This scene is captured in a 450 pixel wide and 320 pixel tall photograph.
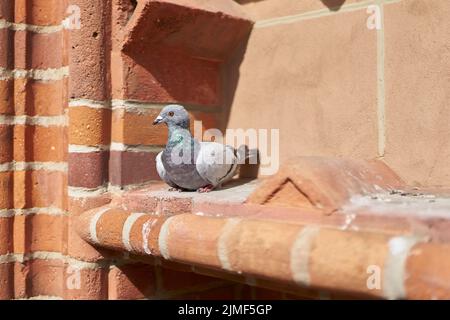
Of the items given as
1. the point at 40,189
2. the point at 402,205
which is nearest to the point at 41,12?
the point at 40,189

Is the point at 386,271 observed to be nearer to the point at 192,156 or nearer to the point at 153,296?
the point at 192,156

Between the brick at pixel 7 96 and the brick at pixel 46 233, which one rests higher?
the brick at pixel 7 96

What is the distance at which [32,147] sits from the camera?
1.01 metres

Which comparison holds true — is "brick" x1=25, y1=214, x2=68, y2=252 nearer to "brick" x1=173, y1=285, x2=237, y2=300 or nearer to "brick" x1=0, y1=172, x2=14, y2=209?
"brick" x1=0, y1=172, x2=14, y2=209

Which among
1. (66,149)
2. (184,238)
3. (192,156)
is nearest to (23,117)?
(66,149)

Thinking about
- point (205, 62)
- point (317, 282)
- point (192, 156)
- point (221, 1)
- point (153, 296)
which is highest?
point (221, 1)

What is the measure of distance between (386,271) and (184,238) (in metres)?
0.32

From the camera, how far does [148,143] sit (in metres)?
0.99

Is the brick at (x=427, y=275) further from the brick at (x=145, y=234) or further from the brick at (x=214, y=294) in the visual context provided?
the brick at (x=214, y=294)

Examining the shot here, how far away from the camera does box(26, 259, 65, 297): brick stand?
1014 mm

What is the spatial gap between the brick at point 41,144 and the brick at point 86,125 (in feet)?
0.23

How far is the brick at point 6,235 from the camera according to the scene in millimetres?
974

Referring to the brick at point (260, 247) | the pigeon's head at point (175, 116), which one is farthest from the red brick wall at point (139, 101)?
the brick at point (260, 247)

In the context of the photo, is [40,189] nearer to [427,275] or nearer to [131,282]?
[131,282]
